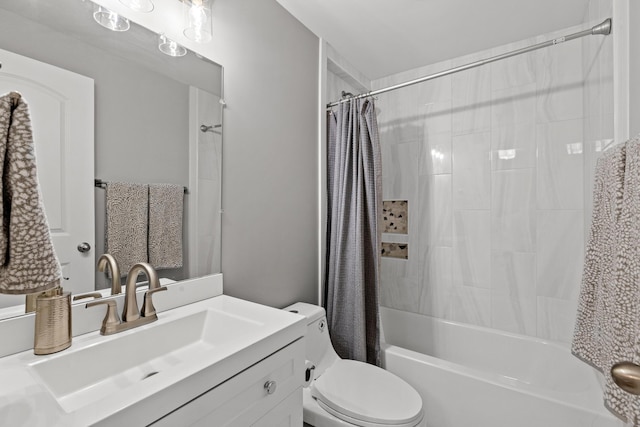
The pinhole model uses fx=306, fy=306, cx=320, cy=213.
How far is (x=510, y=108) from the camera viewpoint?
80.0 inches

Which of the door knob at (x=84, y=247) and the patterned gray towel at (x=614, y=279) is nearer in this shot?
the patterned gray towel at (x=614, y=279)

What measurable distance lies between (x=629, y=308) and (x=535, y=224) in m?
1.47

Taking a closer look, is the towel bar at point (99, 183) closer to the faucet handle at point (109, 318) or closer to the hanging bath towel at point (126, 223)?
the hanging bath towel at point (126, 223)

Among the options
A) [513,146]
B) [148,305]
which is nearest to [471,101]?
[513,146]

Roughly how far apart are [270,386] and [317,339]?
755 mm

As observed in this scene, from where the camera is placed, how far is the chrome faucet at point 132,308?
932mm

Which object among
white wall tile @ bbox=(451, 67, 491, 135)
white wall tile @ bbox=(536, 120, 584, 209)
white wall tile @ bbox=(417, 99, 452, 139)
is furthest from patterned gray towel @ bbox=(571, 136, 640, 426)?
white wall tile @ bbox=(417, 99, 452, 139)

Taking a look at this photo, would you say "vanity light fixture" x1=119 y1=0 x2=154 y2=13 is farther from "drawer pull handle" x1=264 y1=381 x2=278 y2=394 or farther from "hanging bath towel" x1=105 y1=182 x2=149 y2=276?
"drawer pull handle" x1=264 y1=381 x2=278 y2=394

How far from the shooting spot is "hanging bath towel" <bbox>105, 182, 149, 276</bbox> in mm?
1029

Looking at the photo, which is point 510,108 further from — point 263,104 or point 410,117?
point 263,104

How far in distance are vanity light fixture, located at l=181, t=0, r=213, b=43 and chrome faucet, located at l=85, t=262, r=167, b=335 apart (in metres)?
0.93

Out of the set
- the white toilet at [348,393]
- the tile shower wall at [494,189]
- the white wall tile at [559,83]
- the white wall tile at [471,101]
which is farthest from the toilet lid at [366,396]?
the white wall tile at [559,83]

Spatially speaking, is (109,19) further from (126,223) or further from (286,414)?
(286,414)

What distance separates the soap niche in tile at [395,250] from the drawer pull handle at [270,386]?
1.74 m
